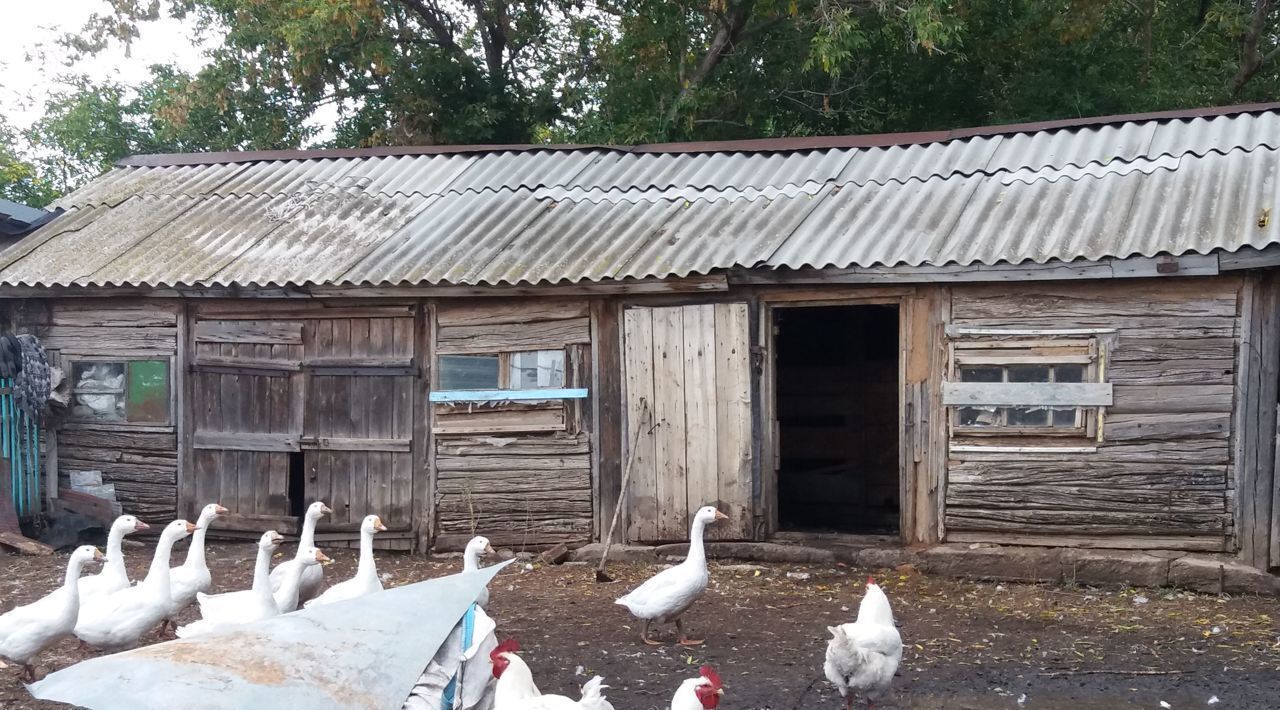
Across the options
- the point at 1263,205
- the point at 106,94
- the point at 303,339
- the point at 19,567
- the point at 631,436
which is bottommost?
the point at 19,567

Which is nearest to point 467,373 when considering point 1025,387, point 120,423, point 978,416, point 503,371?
point 503,371

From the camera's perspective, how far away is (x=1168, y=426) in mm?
8453

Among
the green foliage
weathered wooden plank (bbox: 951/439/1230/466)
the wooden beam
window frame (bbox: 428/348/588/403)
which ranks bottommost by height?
weathered wooden plank (bbox: 951/439/1230/466)

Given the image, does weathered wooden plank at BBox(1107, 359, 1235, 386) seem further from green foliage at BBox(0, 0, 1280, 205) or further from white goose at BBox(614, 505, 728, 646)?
green foliage at BBox(0, 0, 1280, 205)

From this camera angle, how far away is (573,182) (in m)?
11.7

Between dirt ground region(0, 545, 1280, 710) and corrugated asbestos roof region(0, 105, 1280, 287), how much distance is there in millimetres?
2504

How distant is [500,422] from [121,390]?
4.02 m

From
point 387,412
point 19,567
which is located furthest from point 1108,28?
point 19,567

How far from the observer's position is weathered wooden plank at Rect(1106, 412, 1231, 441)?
8.36m

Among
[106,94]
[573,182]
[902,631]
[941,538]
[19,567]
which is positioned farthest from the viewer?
[106,94]

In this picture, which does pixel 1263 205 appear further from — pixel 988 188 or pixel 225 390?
pixel 225 390

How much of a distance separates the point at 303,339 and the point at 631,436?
335cm

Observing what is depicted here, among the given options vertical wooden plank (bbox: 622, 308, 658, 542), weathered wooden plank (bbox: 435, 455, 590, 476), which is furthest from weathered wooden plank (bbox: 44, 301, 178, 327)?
vertical wooden plank (bbox: 622, 308, 658, 542)

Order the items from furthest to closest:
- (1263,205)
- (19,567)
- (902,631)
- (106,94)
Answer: (106,94) → (19,567) → (1263,205) → (902,631)
